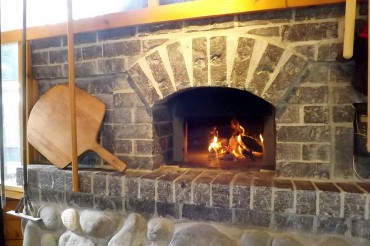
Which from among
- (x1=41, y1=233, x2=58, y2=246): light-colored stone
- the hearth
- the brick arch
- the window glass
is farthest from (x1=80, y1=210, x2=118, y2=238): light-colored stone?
the window glass

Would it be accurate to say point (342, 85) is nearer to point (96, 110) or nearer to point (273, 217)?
point (273, 217)

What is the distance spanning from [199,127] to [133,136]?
48cm

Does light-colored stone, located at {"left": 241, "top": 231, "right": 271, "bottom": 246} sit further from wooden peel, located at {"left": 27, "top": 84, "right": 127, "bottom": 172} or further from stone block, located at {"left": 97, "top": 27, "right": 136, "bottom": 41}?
stone block, located at {"left": 97, "top": 27, "right": 136, "bottom": 41}

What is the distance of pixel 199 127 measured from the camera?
1.74m

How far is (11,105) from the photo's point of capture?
6.40 feet

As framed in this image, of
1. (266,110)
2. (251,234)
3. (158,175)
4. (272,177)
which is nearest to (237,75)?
(266,110)

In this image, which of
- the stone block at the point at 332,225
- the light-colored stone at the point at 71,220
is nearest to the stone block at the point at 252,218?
the stone block at the point at 332,225

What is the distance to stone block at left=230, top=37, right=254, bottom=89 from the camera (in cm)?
123

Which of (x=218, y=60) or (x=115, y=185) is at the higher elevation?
(x=218, y=60)

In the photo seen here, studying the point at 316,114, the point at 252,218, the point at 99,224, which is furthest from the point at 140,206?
the point at 316,114

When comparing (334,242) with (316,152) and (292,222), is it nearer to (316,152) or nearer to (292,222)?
(292,222)

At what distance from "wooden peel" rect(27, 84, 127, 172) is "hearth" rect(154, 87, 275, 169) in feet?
1.34

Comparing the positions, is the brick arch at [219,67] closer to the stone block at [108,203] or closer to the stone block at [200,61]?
the stone block at [200,61]

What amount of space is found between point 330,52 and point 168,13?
789 mm
